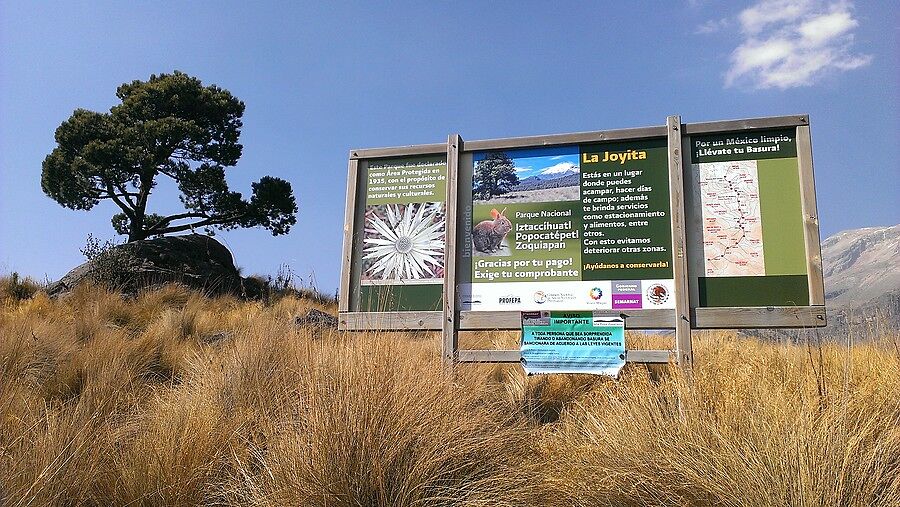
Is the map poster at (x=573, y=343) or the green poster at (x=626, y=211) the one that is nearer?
the map poster at (x=573, y=343)

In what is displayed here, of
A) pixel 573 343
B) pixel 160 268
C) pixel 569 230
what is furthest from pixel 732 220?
pixel 160 268

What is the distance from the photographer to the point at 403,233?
651 cm

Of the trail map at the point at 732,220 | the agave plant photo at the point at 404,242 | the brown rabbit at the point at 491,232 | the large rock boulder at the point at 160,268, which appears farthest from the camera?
the large rock boulder at the point at 160,268

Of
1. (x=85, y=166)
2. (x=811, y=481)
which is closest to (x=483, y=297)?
(x=811, y=481)

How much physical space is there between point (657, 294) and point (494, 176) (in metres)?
2.05

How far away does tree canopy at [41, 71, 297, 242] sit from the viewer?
18.5 m

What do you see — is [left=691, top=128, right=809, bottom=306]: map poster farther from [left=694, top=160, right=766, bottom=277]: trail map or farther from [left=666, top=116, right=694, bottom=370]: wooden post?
[left=666, top=116, right=694, bottom=370]: wooden post

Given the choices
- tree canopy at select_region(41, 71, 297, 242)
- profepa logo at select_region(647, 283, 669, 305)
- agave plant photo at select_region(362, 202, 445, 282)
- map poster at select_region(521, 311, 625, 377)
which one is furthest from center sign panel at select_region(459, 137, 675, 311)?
tree canopy at select_region(41, 71, 297, 242)

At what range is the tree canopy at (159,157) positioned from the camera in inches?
728

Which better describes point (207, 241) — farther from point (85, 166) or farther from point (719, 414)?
point (719, 414)

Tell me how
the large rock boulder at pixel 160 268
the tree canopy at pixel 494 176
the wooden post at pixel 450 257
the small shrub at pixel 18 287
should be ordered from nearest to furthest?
the wooden post at pixel 450 257 → the tree canopy at pixel 494 176 → the small shrub at pixel 18 287 → the large rock boulder at pixel 160 268

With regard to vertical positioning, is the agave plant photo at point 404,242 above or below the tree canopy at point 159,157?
below

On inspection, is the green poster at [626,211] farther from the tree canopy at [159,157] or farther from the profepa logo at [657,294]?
the tree canopy at [159,157]

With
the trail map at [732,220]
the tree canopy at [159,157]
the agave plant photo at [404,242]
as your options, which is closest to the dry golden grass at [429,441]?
the trail map at [732,220]
